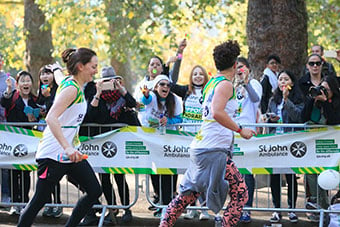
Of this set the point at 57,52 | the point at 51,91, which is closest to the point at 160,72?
the point at 51,91

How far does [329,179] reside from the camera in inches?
324

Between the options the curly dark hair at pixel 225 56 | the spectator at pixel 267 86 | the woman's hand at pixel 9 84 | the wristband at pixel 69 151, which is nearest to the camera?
the wristband at pixel 69 151

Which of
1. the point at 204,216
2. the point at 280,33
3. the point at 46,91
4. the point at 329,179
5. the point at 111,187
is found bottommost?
the point at 204,216

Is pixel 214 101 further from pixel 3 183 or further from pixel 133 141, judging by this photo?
pixel 3 183

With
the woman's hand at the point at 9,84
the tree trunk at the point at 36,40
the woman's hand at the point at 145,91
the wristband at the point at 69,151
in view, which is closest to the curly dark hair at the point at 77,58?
the wristband at the point at 69,151

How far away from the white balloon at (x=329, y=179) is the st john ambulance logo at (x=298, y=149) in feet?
1.28

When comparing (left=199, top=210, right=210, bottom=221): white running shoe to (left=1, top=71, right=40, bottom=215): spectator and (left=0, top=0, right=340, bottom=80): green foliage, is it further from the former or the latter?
(left=0, top=0, right=340, bottom=80): green foliage

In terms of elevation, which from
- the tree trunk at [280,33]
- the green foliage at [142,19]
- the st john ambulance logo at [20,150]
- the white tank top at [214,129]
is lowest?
the st john ambulance logo at [20,150]

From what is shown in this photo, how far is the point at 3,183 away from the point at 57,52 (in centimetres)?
1160

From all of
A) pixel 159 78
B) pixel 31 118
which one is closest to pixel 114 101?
pixel 159 78

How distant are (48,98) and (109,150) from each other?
121cm

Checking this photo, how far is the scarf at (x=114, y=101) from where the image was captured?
29.2ft

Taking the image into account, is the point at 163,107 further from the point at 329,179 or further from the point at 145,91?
the point at 329,179

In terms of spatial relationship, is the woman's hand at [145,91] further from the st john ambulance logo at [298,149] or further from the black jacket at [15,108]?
the st john ambulance logo at [298,149]
